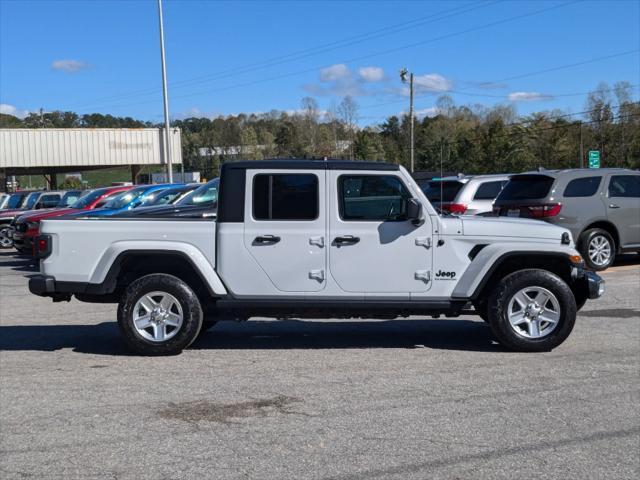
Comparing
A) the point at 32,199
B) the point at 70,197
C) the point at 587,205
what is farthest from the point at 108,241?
the point at 32,199

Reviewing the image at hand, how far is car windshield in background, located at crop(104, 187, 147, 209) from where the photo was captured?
1682cm

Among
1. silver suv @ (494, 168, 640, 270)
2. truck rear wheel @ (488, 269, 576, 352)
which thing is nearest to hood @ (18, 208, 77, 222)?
silver suv @ (494, 168, 640, 270)

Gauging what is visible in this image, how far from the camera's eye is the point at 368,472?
171 inches

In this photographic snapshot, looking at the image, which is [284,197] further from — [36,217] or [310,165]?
[36,217]

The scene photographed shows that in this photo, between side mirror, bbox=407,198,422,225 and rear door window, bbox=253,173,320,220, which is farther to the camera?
rear door window, bbox=253,173,320,220

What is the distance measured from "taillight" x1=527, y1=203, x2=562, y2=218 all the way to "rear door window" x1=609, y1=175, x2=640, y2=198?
1.37 meters

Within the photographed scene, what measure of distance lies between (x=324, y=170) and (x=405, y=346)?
2.07 metres

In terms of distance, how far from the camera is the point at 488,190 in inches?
588

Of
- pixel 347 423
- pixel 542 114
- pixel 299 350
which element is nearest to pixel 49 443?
pixel 347 423

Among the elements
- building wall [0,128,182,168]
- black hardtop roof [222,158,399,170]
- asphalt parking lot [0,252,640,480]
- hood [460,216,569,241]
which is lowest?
asphalt parking lot [0,252,640,480]

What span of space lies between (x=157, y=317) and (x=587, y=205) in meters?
8.66

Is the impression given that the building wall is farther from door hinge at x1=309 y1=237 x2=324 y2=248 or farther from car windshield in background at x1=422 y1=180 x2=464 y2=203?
door hinge at x1=309 y1=237 x2=324 y2=248

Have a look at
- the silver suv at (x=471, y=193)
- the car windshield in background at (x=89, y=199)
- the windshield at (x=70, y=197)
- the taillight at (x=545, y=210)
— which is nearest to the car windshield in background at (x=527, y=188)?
the taillight at (x=545, y=210)

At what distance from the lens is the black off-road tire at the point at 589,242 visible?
12.9 meters
